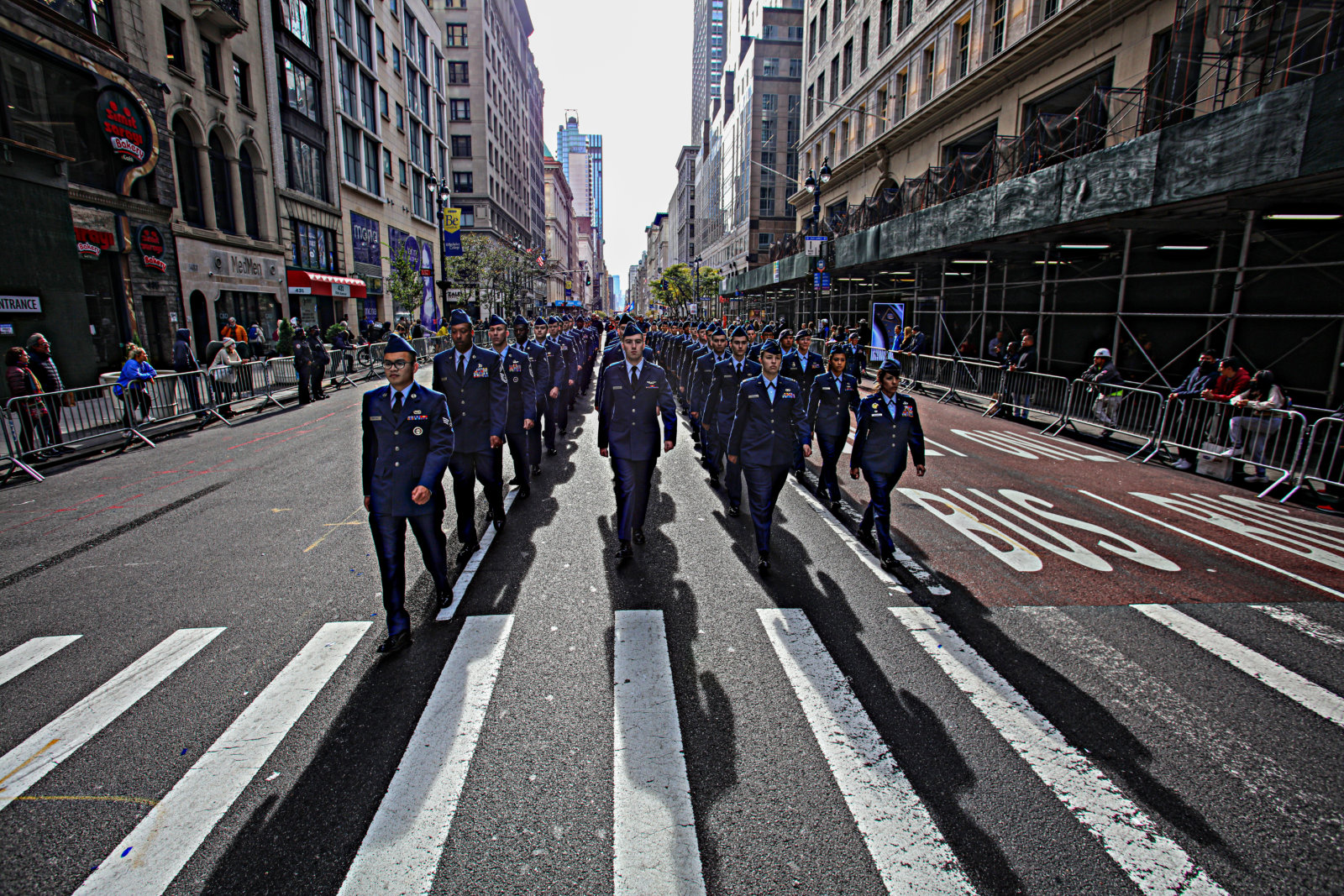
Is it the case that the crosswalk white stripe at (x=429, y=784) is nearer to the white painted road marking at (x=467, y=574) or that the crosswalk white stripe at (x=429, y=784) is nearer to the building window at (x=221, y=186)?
the white painted road marking at (x=467, y=574)

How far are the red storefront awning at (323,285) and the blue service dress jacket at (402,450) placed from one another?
3016 centimetres

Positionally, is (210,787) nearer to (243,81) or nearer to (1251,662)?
(1251,662)

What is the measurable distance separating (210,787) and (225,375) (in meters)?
15.0

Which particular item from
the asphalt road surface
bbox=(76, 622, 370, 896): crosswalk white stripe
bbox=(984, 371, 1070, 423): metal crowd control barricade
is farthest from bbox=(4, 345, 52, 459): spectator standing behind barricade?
bbox=(984, 371, 1070, 423): metal crowd control barricade

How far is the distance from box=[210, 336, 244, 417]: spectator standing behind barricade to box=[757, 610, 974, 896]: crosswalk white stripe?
15.5 meters

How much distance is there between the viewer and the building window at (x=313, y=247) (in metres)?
31.1

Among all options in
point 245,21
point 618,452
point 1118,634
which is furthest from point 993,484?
point 245,21

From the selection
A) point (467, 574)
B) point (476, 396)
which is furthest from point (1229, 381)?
point (467, 574)

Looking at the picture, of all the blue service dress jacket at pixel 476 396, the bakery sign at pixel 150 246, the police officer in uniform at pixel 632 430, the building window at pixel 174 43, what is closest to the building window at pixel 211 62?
the building window at pixel 174 43

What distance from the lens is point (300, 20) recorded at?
3203cm

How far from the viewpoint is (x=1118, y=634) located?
16.8 feet

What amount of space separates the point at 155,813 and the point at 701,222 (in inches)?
4608

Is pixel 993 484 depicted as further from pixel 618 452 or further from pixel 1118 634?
pixel 618 452

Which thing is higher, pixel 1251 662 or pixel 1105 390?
pixel 1105 390
